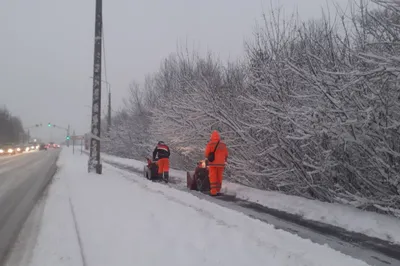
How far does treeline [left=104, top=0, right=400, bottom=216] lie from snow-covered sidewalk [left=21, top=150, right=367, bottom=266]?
2758 millimetres

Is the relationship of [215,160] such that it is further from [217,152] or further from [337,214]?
[337,214]

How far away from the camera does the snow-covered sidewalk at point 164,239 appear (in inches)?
207

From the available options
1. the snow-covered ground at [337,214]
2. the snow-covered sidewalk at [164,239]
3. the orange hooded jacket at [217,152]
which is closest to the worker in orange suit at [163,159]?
the orange hooded jacket at [217,152]

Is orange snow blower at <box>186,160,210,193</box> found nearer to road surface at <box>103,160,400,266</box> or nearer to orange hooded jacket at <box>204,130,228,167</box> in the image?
orange hooded jacket at <box>204,130,228,167</box>

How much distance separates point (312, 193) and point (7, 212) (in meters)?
8.04

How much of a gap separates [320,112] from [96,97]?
12.5 metres

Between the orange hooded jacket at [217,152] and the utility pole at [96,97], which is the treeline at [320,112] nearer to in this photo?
the orange hooded jacket at [217,152]

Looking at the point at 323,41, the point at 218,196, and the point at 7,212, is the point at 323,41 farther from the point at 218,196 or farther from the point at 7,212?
the point at 7,212

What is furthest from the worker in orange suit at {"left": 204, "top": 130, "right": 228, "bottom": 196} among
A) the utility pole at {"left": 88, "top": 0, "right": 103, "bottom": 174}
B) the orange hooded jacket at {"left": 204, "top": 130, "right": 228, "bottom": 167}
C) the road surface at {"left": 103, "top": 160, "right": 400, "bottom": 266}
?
the utility pole at {"left": 88, "top": 0, "right": 103, "bottom": 174}

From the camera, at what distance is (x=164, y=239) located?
20.5 feet

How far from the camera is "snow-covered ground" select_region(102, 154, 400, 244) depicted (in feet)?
22.7

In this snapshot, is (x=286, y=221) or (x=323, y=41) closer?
(x=286, y=221)

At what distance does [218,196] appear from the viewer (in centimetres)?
1162

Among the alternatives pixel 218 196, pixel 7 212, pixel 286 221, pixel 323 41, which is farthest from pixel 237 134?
pixel 7 212
